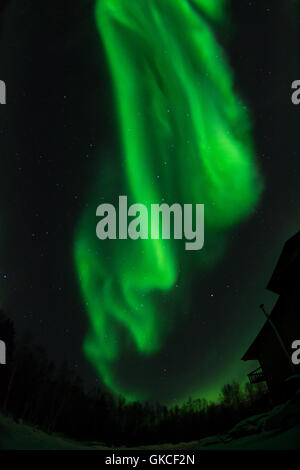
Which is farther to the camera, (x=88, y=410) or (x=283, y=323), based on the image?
(x=88, y=410)

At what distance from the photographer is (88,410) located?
33938 millimetres

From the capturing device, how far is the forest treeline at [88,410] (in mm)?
27688

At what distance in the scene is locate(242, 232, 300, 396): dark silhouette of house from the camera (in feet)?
35.9

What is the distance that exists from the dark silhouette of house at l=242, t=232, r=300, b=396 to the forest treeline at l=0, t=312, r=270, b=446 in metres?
15.6

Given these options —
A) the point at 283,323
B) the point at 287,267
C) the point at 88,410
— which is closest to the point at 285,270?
the point at 287,267

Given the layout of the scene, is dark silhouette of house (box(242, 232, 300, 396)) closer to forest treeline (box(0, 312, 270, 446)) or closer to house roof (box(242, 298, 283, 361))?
house roof (box(242, 298, 283, 361))

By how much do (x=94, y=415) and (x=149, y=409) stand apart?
22.0 ft


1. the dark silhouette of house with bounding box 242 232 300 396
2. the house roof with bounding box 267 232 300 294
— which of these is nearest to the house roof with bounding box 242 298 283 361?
the dark silhouette of house with bounding box 242 232 300 396

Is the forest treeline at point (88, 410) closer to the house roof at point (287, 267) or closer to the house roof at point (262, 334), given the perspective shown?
the house roof at point (262, 334)

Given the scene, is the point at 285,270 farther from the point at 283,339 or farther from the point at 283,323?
Answer: the point at 283,339

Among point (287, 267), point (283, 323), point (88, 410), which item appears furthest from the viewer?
point (88, 410)

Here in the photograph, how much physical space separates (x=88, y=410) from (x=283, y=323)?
30020 millimetres

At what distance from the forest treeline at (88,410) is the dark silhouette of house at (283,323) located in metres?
15.6
